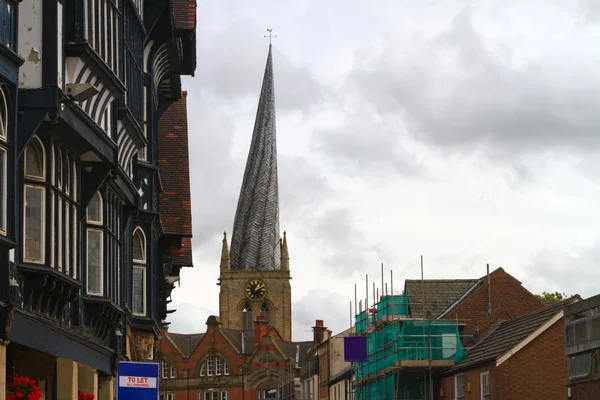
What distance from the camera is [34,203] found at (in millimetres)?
19344

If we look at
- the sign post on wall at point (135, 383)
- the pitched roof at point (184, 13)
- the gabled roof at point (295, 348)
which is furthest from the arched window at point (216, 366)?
the sign post on wall at point (135, 383)

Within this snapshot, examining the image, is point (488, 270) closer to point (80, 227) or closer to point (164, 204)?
point (164, 204)

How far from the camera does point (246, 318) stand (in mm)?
159375

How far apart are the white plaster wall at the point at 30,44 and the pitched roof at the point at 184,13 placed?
15265mm

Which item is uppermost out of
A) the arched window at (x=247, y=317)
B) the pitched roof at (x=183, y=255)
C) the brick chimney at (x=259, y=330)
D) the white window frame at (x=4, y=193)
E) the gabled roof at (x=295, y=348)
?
the arched window at (x=247, y=317)

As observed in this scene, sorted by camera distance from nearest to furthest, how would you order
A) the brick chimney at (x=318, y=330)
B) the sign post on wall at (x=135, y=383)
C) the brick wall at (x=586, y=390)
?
1. the sign post on wall at (x=135, y=383)
2. the brick wall at (x=586, y=390)
3. the brick chimney at (x=318, y=330)

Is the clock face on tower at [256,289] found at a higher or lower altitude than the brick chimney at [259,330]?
higher

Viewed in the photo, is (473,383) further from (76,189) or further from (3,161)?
(3,161)

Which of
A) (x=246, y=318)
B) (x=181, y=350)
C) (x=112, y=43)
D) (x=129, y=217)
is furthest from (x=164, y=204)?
(x=246, y=318)

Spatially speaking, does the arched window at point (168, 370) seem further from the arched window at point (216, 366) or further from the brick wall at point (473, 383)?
the brick wall at point (473, 383)

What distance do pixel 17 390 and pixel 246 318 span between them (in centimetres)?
14193

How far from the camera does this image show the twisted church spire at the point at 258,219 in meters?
166

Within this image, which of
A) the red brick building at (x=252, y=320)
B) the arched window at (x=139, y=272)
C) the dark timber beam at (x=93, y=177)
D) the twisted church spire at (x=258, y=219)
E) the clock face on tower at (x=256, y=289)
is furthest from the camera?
the twisted church spire at (x=258, y=219)

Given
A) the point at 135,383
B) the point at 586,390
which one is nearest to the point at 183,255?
the point at 586,390
